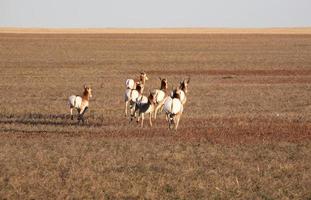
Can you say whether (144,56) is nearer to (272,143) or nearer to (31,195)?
(272,143)

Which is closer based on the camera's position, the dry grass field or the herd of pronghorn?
the dry grass field

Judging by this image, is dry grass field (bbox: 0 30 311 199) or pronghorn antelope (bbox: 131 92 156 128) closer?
dry grass field (bbox: 0 30 311 199)

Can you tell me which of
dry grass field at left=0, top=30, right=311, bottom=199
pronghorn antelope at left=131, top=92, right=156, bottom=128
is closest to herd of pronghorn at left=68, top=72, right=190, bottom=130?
pronghorn antelope at left=131, top=92, right=156, bottom=128

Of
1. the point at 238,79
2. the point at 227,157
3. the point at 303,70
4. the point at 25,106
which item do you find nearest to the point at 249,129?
the point at 227,157

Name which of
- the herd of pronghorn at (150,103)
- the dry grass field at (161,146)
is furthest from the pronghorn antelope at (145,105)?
the dry grass field at (161,146)

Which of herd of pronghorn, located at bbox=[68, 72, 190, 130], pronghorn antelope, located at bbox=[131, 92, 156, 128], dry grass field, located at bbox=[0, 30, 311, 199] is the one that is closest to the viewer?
dry grass field, located at bbox=[0, 30, 311, 199]

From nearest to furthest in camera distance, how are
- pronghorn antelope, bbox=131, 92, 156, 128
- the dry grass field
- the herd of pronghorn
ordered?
the dry grass field → the herd of pronghorn → pronghorn antelope, bbox=131, 92, 156, 128

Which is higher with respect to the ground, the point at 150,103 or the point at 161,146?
the point at 150,103

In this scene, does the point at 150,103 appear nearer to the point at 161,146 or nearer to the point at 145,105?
the point at 145,105

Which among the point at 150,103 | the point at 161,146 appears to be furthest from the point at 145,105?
the point at 161,146

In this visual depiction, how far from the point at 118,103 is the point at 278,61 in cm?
3195

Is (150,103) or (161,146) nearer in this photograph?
(161,146)

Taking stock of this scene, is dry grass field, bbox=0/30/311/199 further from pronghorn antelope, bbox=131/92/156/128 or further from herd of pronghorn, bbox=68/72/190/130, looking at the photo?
pronghorn antelope, bbox=131/92/156/128

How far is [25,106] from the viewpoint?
84.5ft
